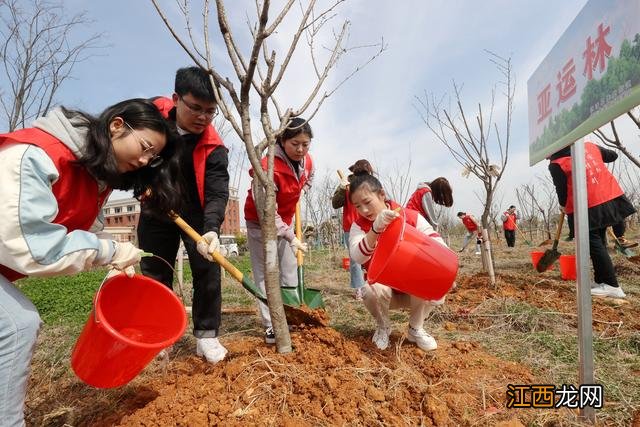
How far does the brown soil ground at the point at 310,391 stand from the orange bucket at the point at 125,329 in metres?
0.19

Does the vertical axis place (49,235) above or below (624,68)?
below

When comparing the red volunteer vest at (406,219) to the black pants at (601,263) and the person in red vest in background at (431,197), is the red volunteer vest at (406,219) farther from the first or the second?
the black pants at (601,263)

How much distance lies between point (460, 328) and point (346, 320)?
853mm

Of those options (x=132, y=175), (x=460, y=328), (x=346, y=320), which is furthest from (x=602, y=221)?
(x=132, y=175)

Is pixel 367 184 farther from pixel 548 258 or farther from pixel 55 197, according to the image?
pixel 548 258

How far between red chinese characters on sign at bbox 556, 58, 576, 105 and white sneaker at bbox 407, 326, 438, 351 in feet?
4.55

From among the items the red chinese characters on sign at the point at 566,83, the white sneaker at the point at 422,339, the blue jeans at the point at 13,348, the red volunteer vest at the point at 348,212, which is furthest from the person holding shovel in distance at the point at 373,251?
the blue jeans at the point at 13,348

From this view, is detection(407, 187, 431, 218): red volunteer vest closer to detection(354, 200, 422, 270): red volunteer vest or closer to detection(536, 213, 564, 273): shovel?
detection(536, 213, 564, 273): shovel

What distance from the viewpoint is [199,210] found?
2205 millimetres

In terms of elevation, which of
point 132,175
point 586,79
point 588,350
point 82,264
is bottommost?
point 588,350

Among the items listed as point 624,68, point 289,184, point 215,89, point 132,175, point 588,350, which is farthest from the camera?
point 289,184

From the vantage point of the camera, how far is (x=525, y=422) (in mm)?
1470

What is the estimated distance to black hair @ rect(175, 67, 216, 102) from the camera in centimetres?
182

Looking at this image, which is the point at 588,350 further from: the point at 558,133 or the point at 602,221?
the point at 602,221
